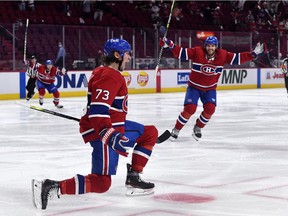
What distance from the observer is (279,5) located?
29.4m

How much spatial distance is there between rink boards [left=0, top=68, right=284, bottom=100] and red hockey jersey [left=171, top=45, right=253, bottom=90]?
956 cm

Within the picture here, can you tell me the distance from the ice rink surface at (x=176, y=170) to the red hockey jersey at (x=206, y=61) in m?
0.71

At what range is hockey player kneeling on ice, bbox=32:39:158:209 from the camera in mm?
3680

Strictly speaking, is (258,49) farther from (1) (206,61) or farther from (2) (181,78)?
(2) (181,78)

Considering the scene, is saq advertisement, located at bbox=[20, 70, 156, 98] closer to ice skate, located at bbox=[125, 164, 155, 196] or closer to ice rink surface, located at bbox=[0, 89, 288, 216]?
ice rink surface, located at bbox=[0, 89, 288, 216]

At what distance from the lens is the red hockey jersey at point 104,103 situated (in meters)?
3.70

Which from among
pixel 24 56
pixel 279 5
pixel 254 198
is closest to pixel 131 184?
pixel 254 198

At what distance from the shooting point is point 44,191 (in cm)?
387

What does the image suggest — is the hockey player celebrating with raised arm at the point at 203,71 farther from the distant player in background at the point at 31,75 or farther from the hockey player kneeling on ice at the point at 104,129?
the distant player in background at the point at 31,75

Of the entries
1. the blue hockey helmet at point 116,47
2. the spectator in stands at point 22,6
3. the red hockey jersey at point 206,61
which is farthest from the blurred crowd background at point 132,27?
the blue hockey helmet at point 116,47

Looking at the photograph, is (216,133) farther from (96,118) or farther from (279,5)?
(279,5)

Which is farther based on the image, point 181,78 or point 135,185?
point 181,78

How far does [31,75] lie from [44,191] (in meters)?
12.4

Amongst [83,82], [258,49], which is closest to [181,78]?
[83,82]
